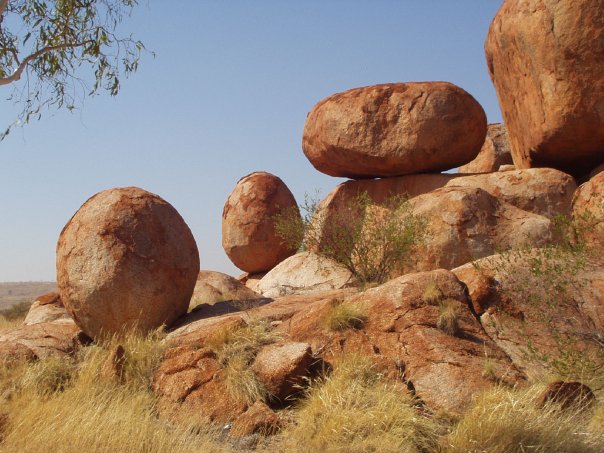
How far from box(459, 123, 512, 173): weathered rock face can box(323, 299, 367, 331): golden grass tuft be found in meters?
10.7

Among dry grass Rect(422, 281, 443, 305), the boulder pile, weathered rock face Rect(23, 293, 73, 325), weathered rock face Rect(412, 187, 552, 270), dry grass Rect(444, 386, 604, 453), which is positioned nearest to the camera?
dry grass Rect(444, 386, 604, 453)

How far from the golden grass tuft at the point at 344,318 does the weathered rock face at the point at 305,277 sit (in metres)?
3.94

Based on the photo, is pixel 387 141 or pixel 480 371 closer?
pixel 480 371

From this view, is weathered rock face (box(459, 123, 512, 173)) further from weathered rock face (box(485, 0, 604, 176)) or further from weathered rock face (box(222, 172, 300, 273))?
weathered rock face (box(485, 0, 604, 176))

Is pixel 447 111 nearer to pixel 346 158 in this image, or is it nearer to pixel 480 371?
pixel 346 158

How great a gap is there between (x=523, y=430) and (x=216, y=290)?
861 centimetres

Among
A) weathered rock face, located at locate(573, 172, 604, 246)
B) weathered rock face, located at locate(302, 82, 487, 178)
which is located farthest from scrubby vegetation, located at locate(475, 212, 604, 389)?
weathered rock face, located at locate(302, 82, 487, 178)

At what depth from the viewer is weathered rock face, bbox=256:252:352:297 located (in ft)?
41.2

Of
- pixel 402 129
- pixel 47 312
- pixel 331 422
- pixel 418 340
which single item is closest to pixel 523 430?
pixel 331 422

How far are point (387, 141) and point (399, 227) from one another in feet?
10.6

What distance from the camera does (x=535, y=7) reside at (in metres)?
11.2

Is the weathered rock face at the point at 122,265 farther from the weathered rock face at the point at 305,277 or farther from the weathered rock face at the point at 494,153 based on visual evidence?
the weathered rock face at the point at 494,153

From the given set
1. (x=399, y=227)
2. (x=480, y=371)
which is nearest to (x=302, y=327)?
(x=480, y=371)

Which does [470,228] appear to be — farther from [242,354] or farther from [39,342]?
[39,342]
